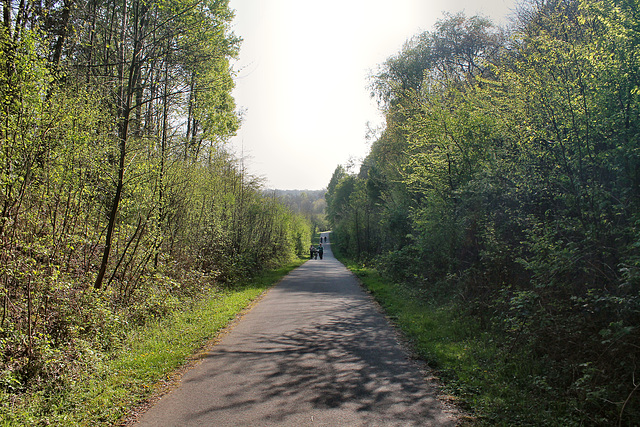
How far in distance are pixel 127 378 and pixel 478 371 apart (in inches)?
195

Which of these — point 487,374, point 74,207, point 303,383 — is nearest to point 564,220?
point 487,374

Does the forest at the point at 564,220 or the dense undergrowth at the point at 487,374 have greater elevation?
the forest at the point at 564,220

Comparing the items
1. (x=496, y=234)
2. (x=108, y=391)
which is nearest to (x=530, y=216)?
(x=496, y=234)

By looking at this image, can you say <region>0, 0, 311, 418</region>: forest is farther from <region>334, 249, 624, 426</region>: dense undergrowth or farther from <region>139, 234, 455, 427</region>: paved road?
<region>334, 249, 624, 426</region>: dense undergrowth

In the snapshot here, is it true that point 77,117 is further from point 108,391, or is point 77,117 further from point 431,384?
point 431,384

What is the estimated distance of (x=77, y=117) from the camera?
6.19m

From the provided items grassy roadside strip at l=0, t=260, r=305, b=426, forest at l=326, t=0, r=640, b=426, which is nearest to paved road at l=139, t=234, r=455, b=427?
grassy roadside strip at l=0, t=260, r=305, b=426

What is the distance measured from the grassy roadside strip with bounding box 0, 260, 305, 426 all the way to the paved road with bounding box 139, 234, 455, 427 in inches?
14.4

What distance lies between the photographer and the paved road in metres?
4.29

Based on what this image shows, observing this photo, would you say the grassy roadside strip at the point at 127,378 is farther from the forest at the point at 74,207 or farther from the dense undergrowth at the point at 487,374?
the dense undergrowth at the point at 487,374

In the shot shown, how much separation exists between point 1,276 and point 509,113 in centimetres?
918

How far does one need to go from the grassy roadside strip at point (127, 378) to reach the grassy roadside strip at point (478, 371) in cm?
392

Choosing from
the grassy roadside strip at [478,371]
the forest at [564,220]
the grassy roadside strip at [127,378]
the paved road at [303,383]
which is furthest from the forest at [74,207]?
the forest at [564,220]

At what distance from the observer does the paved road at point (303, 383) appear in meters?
4.29
